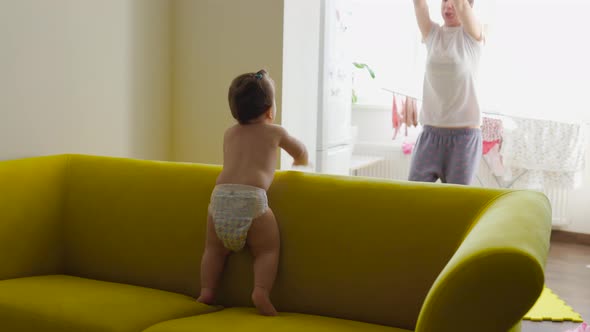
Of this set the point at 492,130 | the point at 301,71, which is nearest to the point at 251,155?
the point at 301,71

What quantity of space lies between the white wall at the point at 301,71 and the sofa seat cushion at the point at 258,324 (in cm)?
168

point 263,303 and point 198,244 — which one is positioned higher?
point 198,244

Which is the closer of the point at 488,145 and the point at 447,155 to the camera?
the point at 447,155

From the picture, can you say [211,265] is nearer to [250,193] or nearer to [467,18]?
[250,193]

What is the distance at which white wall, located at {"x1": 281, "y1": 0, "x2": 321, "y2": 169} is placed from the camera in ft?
12.9

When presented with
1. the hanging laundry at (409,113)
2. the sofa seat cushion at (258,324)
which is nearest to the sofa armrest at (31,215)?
the sofa seat cushion at (258,324)

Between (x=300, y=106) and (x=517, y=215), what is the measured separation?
231cm

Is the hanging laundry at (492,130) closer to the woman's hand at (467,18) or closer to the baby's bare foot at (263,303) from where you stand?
the woman's hand at (467,18)

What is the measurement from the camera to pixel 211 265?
101 inches

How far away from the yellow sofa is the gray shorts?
130 cm

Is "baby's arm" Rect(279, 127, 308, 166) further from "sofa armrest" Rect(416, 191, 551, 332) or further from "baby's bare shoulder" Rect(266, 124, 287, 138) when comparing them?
"sofa armrest" Rect(416, 191, 551, 332)

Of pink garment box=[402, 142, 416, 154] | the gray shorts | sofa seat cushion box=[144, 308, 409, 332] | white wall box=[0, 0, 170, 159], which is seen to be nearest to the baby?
sofa seat cushion box=[144, 308, 409, 332]

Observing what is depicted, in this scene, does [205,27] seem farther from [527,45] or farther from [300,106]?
[527,45]

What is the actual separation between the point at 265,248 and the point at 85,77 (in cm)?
146
